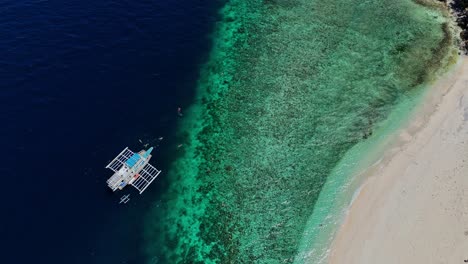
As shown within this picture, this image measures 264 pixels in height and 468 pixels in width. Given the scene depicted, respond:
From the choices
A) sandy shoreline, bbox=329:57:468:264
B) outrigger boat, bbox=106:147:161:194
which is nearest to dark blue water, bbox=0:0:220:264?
outrigger boat, bbox=106:147:161:194

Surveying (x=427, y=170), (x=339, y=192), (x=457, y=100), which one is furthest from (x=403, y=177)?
(x=457, y=100)

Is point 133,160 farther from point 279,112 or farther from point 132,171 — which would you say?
point 279,112

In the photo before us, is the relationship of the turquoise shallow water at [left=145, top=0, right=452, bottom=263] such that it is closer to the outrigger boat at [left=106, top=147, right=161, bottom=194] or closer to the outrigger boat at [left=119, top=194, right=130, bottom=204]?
the outrigger boat at [left=106, top=147, right=161, bottom=194]

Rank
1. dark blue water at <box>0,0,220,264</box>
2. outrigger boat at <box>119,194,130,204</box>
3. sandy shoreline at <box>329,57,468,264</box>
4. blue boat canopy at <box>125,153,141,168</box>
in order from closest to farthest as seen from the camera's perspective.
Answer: sandy shoreline at <box>329,57,468,264</box> → dark blue water at <box>0,0,220,264</box> → outrigger boat at <box>119,194,130,204</box> → blue boat canopy at <box>125,153,141,168</box>

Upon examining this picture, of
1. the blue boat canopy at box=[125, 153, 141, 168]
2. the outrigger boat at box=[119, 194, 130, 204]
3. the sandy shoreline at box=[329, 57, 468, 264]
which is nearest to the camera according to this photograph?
the sandy shoreline at box=[329, 57, 468, 264]

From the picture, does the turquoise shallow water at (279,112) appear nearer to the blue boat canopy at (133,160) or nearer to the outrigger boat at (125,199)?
the outrigger boat at (125,199)
